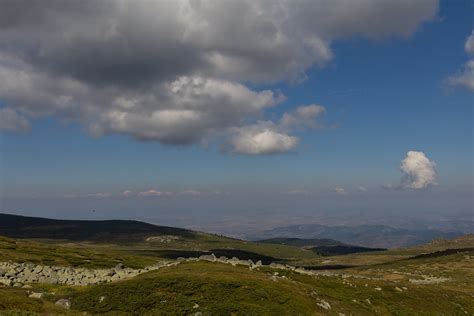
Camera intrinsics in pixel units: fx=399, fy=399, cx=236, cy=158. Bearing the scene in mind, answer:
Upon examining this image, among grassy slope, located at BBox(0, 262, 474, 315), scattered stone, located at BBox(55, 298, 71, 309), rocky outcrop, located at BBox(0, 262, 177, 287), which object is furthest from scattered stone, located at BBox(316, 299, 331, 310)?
scattered stone, located at BBox(55, 298, 71, 309)

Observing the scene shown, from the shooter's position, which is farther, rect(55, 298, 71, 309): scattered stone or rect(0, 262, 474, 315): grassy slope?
rect(55, 298, 71, 309): scattered stone

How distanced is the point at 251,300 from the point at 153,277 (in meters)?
15.6

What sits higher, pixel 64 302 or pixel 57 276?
pixel 64 302

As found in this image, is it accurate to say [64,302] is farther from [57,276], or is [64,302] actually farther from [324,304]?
[324,304]

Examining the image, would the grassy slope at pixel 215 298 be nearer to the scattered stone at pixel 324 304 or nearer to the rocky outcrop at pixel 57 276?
the scattered stone at pixel 324 304

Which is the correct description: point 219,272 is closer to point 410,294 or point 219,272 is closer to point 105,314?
point 105,314

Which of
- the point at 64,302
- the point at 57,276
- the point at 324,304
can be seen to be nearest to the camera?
the point at 64,302

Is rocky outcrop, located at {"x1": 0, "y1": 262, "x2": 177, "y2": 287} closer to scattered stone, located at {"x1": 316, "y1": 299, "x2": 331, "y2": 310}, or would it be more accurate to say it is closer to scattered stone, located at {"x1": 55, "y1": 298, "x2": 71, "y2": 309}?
scattered stone, located at {"x1": 55, "y1": 298, "x2": 71, "y2": 309}

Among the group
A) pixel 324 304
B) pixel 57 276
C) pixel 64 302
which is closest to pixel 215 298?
pixel 324 304

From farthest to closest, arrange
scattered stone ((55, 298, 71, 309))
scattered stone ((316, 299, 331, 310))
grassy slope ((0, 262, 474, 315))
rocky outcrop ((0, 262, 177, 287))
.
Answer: rocky outcrop ((0, 262, 177, 287)) < scattered stone ((316, 299, 331, 310)) < scattered stone ((55, 298, 71, 309)) < grassy slope ((0, 262, 474, 315))

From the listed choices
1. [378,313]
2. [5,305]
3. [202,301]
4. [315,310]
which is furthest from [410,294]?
[5,305]

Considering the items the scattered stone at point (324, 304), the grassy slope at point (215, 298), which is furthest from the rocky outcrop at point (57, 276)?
the scattered stone at point (324, 304)

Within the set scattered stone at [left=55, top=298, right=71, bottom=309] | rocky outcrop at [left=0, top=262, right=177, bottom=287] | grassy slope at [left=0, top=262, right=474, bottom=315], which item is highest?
grassy slope at [left=0, top=262, right=474, bottom=315]

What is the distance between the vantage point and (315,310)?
166 feet
